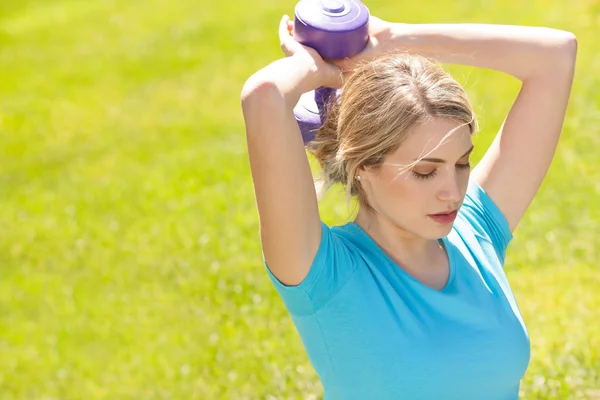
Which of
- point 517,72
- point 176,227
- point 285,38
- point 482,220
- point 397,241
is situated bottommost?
point 176,227

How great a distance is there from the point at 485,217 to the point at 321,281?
80 centimetres

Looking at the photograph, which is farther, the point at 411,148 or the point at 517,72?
the point at 517,72

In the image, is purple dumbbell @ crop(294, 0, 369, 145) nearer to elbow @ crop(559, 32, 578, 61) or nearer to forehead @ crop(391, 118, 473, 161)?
forehead @ crop(391, 118, 473, 161)

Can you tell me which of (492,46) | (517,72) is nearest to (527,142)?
(517,72)

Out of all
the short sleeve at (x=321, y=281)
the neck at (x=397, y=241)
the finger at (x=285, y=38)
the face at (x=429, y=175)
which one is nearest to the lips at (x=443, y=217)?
the face at (x=429, y=175)

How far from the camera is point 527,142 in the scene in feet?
10.5

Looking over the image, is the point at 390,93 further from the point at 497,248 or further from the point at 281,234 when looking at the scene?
the point at 497,248

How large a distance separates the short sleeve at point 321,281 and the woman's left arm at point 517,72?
2.55ft

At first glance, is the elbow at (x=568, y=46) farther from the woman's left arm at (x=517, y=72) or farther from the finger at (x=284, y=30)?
the finger at (x=284, y=30)

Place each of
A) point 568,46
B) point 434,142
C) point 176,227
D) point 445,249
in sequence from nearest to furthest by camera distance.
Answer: point 434,142
point 445,249
point 568,46
point 176,227

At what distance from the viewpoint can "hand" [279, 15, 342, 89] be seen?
9.39 feet

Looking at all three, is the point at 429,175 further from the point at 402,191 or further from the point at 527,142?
the point at 527,142

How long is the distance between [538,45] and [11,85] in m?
8.77

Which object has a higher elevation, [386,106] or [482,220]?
[386,106]
